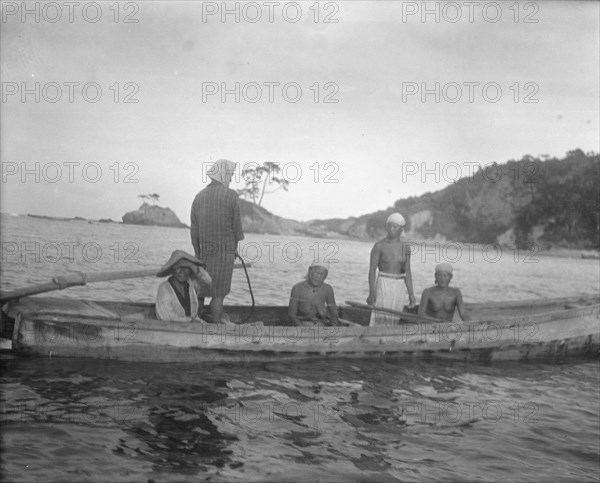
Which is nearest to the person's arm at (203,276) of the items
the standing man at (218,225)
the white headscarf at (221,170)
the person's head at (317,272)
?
the standing man at (218,225)

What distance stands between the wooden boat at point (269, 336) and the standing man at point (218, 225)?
0.75m

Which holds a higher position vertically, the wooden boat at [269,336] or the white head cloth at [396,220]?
the white head cloth at [396,220]

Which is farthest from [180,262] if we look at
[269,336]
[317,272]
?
[317,272]

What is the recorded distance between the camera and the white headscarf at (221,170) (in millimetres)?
7508

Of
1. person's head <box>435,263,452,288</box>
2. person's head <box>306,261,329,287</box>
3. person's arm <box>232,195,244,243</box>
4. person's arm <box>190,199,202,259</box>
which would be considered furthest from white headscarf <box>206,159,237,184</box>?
person's head <box>435,263,452,288</box>

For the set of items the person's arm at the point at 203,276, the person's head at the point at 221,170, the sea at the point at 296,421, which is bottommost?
the sea at the point at 296,421

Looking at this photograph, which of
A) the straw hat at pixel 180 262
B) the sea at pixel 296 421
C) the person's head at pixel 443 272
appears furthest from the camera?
the person's head at pixel 443 272

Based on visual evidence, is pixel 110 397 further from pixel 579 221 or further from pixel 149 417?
pixel 579 221

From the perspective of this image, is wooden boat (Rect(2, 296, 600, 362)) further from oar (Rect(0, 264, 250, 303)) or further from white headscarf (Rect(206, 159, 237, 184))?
white headscarf (Rect(206, 159, 237, 184))

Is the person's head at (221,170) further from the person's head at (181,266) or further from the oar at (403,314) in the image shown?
the oar at (403,314)

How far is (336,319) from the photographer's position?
8.57m

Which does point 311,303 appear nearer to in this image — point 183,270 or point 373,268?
point 373,268

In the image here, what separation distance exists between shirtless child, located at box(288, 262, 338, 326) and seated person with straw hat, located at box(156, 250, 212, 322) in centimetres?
162

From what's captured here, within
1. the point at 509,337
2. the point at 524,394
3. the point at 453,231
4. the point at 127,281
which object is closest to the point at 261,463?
the point at 524,394
